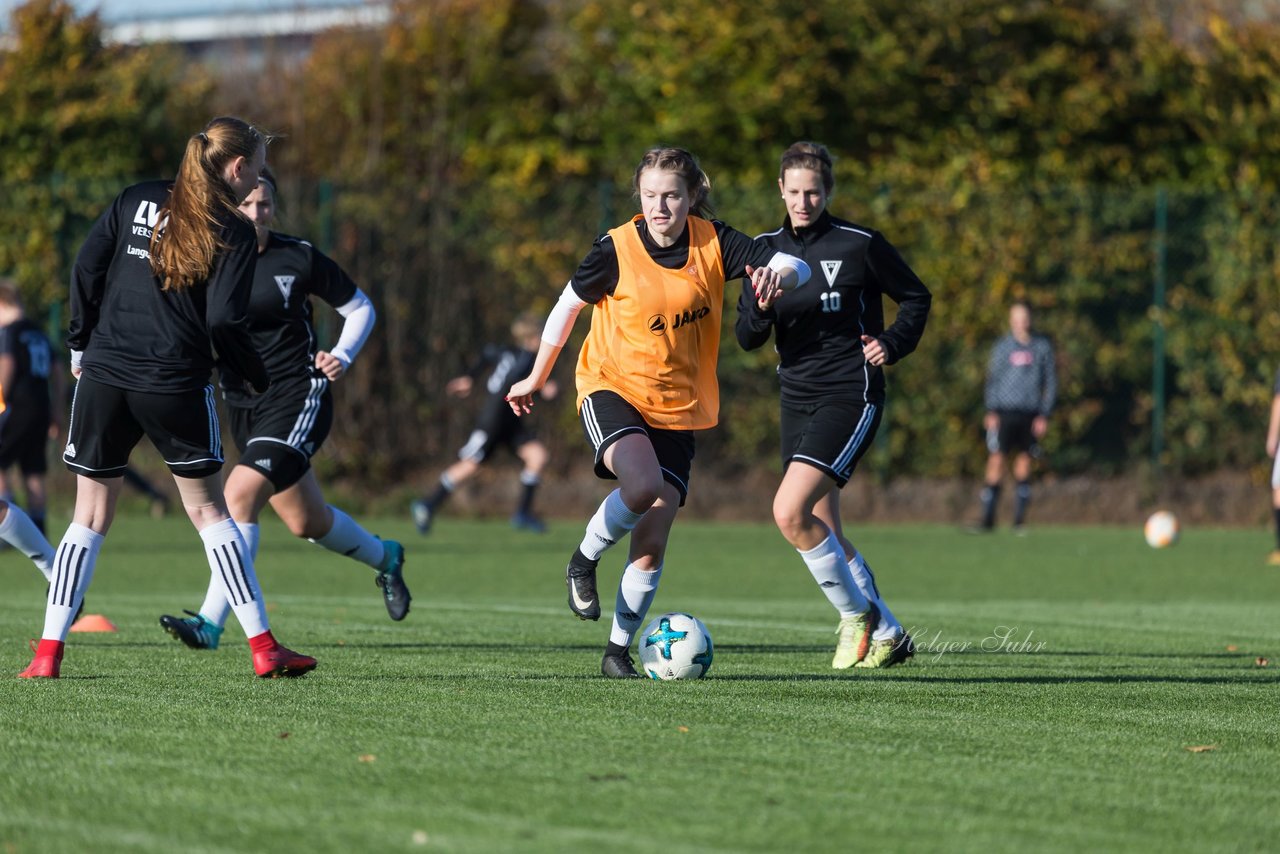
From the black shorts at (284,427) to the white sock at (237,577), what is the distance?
1281mm

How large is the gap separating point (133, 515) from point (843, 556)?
12.8 m

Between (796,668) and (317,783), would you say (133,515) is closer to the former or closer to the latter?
(796,668)

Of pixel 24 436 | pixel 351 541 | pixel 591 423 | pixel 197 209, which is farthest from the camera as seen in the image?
pixel 24 436

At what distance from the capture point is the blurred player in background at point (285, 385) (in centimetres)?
790

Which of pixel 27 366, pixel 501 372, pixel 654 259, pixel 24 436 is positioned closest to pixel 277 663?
pixel 654 259

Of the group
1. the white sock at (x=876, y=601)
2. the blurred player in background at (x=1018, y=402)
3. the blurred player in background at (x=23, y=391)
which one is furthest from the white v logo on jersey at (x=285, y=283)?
the blurred player in background at (x=1018, y=402)

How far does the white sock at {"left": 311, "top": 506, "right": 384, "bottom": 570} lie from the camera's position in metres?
8.31

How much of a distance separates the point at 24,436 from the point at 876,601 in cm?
823

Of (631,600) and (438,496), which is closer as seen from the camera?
(631,600)

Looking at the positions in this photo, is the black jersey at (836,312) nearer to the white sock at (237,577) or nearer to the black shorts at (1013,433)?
the white sock at (237,577)

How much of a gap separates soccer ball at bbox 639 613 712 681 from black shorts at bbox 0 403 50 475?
26.2 feet

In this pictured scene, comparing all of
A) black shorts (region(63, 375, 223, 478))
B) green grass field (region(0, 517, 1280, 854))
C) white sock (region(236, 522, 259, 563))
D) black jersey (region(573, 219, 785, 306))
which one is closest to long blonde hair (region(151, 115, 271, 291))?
black shorts (region(63, 375, 223, 478))

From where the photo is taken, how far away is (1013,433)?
61.4 feet

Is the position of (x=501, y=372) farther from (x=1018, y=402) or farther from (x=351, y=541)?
(x=351, y=541)
